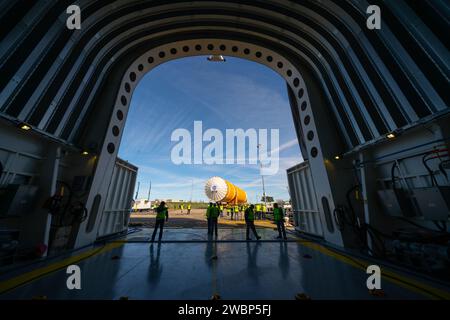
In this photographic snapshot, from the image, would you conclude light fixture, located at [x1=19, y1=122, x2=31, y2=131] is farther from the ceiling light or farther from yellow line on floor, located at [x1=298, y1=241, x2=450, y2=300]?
yellow line on floor, located at [x1=298, y1=241, x2=450, y2=300]

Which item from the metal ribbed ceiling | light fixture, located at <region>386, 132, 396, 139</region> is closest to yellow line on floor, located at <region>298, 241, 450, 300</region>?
light fixture, located at <region>386, 132, 396, 139</region>

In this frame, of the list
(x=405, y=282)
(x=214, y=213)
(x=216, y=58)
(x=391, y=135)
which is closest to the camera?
(x=405, y=282)

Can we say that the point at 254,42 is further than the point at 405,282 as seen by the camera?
Yes

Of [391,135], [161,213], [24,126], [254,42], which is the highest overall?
[254,42]

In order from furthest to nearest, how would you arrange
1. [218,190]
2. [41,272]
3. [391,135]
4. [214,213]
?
[218,190] → [214,213] → [391,135] → [41,272]

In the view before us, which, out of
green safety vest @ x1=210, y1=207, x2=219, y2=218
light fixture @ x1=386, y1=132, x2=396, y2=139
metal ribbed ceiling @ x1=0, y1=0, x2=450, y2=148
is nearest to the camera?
metal ribbed ceiling @ x1=0, y1=0, x2=450, y2=148

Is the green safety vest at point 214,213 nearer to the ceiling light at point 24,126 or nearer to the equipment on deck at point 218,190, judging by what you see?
the ceiling light at point 24,126

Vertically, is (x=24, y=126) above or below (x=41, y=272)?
above

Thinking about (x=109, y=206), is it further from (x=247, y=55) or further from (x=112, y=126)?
(x=247, y=55)

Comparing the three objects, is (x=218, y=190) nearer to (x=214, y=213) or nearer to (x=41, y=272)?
(x=214, y=213)

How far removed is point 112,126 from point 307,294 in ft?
27.8

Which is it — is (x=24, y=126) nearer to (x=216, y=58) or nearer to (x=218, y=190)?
(x=216, y=58)

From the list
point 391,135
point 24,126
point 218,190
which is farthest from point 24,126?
point 218,190

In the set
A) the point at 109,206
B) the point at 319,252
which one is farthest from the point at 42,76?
the point at 319,252
